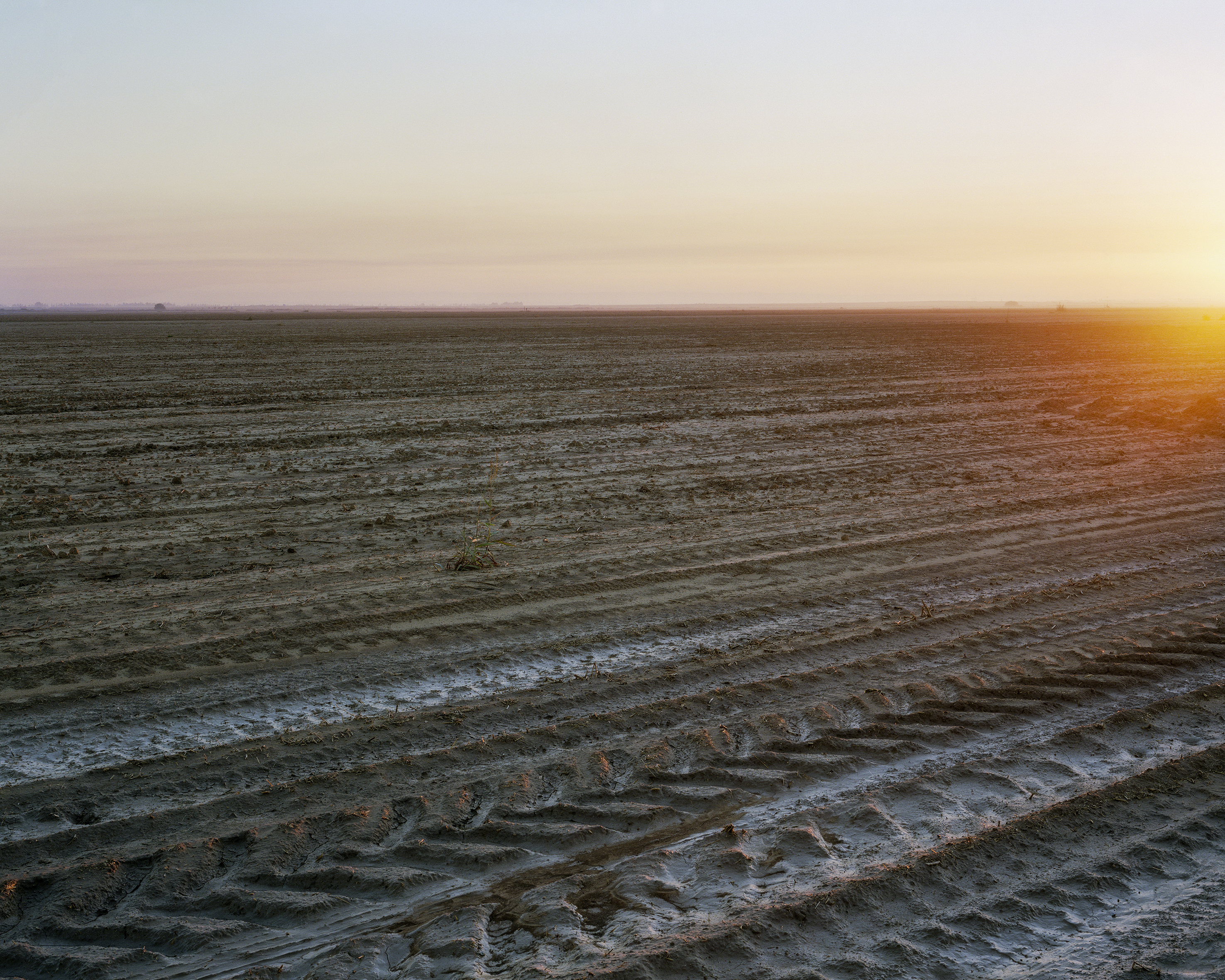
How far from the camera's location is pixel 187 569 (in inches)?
287

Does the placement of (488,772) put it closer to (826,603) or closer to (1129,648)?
(826,603)

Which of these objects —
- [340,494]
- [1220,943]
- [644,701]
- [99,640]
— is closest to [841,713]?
[644,701]

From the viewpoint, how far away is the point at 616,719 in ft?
15.9

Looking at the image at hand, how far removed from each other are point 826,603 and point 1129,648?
6.24ft

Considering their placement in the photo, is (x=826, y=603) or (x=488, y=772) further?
(x=826, y=603)

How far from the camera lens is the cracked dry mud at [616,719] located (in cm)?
324

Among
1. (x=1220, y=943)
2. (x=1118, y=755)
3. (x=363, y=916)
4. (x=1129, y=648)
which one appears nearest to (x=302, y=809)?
(x=363, y=916)

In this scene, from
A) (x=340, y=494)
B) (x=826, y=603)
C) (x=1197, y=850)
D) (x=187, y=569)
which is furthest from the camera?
(x=340, y=494)

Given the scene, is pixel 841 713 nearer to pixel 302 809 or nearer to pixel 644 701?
pixel 644 701

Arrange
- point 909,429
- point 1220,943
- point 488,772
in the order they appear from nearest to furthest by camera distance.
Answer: point 1220,943 → point 488,772 → point 909,429

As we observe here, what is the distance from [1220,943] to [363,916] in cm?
299

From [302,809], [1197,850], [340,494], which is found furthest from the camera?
[340,494]

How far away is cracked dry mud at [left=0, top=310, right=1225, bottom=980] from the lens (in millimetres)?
3242

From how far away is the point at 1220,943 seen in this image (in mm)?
3123
